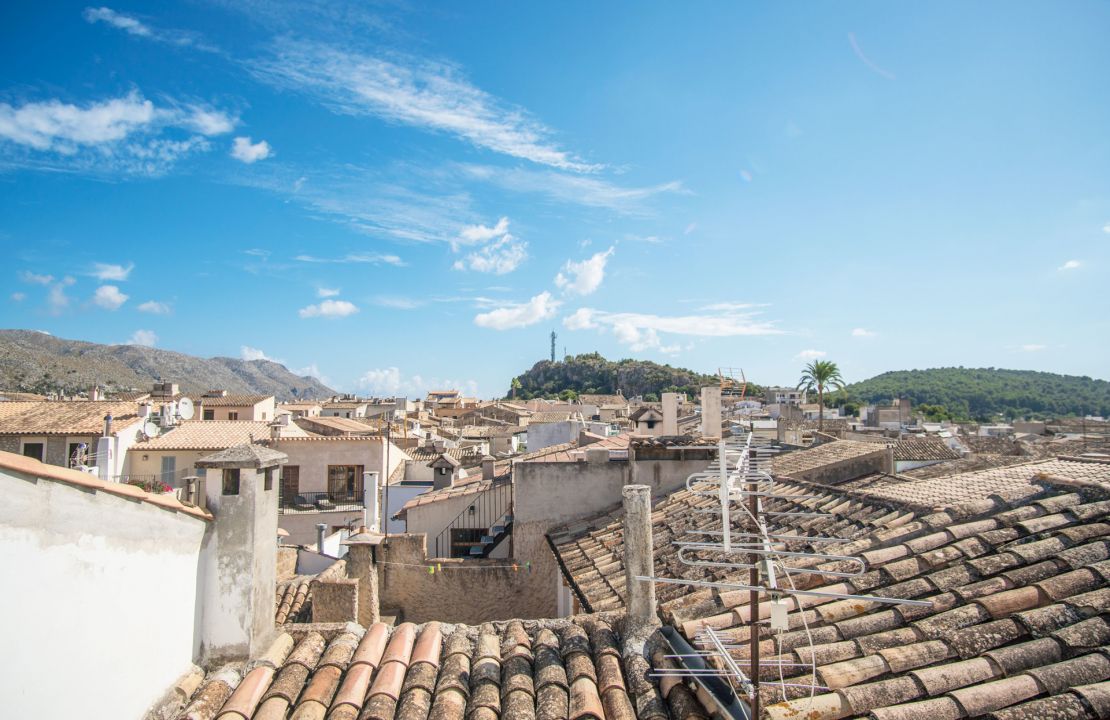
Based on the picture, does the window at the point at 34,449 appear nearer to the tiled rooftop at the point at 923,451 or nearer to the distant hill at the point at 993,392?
the tiled rooftop at the point at 923,451

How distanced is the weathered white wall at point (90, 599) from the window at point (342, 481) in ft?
67.5

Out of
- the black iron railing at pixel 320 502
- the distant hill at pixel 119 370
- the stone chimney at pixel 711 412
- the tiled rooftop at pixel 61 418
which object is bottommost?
the black iron railing at pixel 320 502

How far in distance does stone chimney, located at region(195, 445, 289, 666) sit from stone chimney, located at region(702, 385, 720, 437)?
337 inches

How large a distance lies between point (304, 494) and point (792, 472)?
58.2 feet

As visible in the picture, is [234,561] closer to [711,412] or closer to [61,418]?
[711,412]

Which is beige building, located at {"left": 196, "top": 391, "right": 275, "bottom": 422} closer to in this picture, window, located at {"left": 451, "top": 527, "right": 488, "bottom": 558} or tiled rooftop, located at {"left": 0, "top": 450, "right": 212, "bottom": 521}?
window, located at {"left": 451, "top": 527, "right": 488, "bottom": 558}

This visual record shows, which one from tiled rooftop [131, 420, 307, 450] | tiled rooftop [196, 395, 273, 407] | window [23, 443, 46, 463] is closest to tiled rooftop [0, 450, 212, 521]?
tiled rooftop [131, 420, 307, 450]

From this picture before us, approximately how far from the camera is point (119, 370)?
93.4 metres

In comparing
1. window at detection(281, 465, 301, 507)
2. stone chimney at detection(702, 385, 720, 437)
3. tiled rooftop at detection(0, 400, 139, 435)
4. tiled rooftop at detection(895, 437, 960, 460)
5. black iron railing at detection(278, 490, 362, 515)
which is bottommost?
black iron railing at detection(278, 490, 362, 515)

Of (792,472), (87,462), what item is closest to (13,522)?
(792,472)

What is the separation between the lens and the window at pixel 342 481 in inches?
965

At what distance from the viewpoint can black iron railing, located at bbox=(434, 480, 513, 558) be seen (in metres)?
14.0

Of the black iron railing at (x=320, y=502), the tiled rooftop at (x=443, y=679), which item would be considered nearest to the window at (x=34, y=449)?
the black iron railing at (x=320, y=502)

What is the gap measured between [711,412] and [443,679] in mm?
8422
